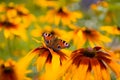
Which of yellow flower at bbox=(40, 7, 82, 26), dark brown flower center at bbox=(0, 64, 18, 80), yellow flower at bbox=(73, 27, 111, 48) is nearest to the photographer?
dark brown flower center at bbox=(0, 64, 18, 80)

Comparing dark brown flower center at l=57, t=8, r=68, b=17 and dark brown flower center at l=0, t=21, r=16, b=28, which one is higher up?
dark brown flower center at l=0, t=21, r=16, b=28

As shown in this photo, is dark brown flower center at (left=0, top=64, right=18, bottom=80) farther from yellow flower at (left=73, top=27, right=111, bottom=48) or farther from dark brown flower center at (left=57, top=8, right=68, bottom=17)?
dark brown flower center at (left=57, top=8, right=68, bottom=17)

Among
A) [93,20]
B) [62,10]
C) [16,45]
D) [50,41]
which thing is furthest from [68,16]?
[50,41]

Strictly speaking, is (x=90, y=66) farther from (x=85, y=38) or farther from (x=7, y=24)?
(x=7, y=24)

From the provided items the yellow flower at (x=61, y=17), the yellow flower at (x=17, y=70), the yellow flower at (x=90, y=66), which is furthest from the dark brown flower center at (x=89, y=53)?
the yellow flower at (x=61, y=17)

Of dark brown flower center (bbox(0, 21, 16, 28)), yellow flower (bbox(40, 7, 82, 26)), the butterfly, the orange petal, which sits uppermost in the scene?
the butterfly

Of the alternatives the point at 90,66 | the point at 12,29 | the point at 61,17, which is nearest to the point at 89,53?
the point at 90,66

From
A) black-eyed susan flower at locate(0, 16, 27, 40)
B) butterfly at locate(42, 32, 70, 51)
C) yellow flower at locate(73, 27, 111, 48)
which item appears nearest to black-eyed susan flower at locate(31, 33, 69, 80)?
butterfly at locate(42, 32, 70, 51)

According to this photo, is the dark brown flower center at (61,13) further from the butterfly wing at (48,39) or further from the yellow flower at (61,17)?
the butterfly wing at (48,39)
